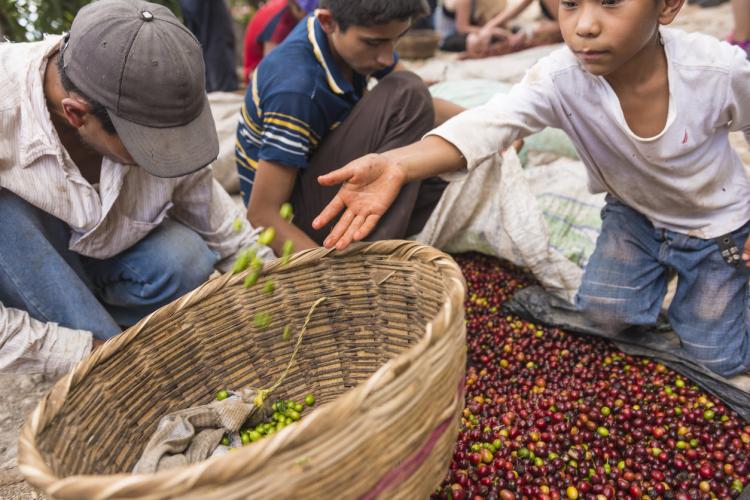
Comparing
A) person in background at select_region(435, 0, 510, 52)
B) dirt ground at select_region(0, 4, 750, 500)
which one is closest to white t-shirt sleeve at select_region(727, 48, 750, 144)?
dirt ground at select_region(0, 4, 750, 500)

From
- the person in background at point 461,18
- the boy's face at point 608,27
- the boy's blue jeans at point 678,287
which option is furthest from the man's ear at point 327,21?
the person in background at point 461,18

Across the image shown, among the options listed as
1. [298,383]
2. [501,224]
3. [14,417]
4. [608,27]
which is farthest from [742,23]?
[14,417]

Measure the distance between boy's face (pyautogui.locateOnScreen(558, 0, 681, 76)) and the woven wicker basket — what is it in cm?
84

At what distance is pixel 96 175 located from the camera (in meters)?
2.30

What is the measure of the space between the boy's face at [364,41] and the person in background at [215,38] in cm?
379

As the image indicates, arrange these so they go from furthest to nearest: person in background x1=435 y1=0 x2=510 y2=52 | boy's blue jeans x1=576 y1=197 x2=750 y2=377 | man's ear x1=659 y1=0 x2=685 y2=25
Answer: person in background x1=435 y1=0 x2=510 y2=52 → boy's blue jeans x1=576 y1=197 x2=750 y2=377 → man's ear x1=659 y1=0 x2=685 y2=25

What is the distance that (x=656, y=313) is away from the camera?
2.64 meters

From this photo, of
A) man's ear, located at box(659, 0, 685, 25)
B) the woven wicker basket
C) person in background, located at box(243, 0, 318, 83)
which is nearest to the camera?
the woven wicker basket

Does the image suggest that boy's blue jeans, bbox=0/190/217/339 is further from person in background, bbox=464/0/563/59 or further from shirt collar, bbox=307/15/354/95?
person in background, bbox=464/0/563/59

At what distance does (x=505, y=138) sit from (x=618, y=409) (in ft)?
3.58

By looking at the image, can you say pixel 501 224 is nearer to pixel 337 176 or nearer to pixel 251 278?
pixel 337 176

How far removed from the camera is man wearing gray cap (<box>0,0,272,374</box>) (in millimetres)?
1770

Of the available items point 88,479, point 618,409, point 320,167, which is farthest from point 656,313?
point 88,479

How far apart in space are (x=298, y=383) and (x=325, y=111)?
1251 millimetres
